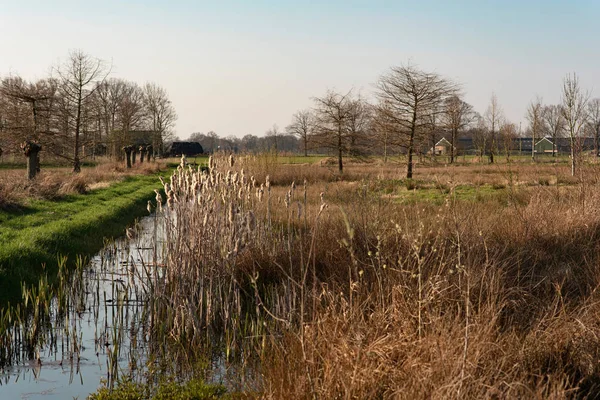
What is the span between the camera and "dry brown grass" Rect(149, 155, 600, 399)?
3.59 meters

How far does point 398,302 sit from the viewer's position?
4641 mm

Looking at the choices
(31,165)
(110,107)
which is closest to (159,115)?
(110,107)

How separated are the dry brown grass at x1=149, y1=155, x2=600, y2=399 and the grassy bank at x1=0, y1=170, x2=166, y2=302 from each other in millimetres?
2545

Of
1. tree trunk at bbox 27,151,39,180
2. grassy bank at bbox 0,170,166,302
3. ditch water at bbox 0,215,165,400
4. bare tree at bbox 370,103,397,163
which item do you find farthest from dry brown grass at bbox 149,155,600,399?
bare tree at bbox 370,103,397,163

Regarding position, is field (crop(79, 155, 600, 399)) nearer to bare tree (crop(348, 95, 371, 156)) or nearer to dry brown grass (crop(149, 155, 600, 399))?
dry brown grass (crop(149, 155, 600, 399))

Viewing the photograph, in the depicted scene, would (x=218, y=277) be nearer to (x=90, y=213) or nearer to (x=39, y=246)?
(x=39, y=246)

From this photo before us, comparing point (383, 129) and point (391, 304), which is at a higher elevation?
point (383, 129)

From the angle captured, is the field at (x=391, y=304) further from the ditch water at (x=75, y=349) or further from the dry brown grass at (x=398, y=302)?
the ditch water at (x=75, y=349)

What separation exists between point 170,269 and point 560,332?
3.76 meters

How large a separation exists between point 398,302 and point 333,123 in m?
28.5

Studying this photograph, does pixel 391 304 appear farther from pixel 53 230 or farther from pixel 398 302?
pixel 53 230

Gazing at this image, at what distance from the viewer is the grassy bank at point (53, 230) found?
7566 mm

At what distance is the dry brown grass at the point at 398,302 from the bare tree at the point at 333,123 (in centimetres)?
2270

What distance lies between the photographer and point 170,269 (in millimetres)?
6172
